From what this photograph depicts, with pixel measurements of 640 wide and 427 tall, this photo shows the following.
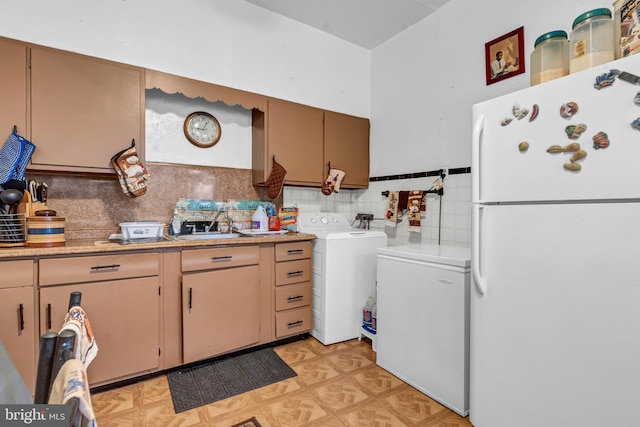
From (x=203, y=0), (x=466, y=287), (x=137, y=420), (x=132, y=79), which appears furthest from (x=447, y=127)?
(x=137, y=420)

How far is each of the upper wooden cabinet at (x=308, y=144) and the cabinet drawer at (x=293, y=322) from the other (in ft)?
3.83

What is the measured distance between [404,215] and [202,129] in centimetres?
203

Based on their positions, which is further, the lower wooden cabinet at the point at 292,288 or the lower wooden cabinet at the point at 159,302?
the lower wooden cabinet at the point at 292,288

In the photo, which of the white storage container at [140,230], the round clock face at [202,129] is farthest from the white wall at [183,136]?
the white storage container at [140,230]

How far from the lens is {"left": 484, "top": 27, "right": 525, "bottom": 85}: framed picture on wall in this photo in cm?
216

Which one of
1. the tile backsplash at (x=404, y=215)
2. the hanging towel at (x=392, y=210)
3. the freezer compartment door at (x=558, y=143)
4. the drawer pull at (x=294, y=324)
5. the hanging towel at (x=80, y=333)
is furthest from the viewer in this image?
the hanging towel at (x=392, y=210)

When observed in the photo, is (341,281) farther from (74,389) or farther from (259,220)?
(74,389)

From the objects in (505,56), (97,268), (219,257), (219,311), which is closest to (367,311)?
(219,311)

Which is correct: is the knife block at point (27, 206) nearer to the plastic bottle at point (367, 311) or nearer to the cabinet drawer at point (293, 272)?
the cabinet drawer at point (293, 272)

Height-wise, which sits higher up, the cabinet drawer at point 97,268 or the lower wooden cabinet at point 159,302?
the cabinet drawer at point 97,268

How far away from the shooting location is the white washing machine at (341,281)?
2.62 metres

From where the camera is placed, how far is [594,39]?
4.22 ft

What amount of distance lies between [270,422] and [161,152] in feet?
7.01

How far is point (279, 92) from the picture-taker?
2982mm
